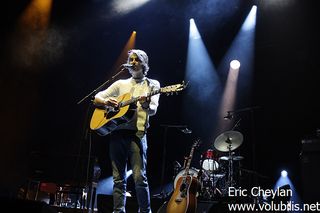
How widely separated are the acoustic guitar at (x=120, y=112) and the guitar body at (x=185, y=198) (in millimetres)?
1332

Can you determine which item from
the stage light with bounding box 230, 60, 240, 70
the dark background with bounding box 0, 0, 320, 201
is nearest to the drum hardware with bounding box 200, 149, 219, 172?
the dark background with bounding box 0, 0, 320, 201

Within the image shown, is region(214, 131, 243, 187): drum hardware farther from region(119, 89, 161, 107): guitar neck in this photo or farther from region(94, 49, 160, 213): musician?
region(119, 89, 161, 107): guitar neck

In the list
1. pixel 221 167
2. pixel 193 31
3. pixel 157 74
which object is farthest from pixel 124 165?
pixel 193 31

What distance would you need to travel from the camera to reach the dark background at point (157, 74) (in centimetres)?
722

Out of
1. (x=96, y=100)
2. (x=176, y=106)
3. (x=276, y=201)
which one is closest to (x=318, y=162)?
(x=276, y=201)

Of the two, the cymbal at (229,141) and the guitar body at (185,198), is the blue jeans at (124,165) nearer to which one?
the guitar body at (185,198)

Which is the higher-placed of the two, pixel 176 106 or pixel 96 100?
pixel 176 106

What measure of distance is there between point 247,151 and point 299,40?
3.03 metres

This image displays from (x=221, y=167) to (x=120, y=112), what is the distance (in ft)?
13.7

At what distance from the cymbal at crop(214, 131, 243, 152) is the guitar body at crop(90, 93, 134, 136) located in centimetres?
375

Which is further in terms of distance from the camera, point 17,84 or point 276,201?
point 17,84

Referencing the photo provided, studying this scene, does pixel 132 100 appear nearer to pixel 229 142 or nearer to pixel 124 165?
pixel 124 165

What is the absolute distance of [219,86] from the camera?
942cm

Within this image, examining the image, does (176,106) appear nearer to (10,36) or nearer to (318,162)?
(10,36)
